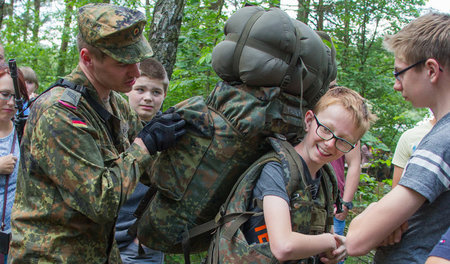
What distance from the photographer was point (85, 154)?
201 cm

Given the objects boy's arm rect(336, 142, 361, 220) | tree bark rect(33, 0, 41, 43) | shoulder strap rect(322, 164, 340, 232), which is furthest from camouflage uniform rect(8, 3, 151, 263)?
tree bark rect(33, 0, 41, 43)

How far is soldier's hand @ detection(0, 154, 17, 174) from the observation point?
3.27m

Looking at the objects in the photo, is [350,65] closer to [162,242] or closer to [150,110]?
[150,110]

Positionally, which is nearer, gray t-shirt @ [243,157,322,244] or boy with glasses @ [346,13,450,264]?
boy with glasses @ [346,13,450,264]

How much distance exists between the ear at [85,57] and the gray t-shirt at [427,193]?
1853mm

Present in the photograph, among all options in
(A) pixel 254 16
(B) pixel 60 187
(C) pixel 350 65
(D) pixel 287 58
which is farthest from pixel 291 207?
(C) pixel 350 65

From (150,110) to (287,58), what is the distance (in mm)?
1691

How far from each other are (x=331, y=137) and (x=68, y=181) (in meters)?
1.48

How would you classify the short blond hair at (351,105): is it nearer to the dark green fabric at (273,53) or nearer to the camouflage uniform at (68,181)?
the dark green fabric at (273,53)

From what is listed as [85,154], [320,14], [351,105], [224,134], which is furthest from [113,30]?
[320,14]

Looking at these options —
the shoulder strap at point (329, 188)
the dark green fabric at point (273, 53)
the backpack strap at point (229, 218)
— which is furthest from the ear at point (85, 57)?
the shoulder strap at point (329, 188)

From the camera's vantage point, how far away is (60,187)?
2033 millimetres

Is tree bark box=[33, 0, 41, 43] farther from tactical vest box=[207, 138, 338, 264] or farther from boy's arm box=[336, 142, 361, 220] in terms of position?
tactical vest box=[207, 138, 338, 264]

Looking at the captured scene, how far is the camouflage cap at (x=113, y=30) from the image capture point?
2.18 metres
